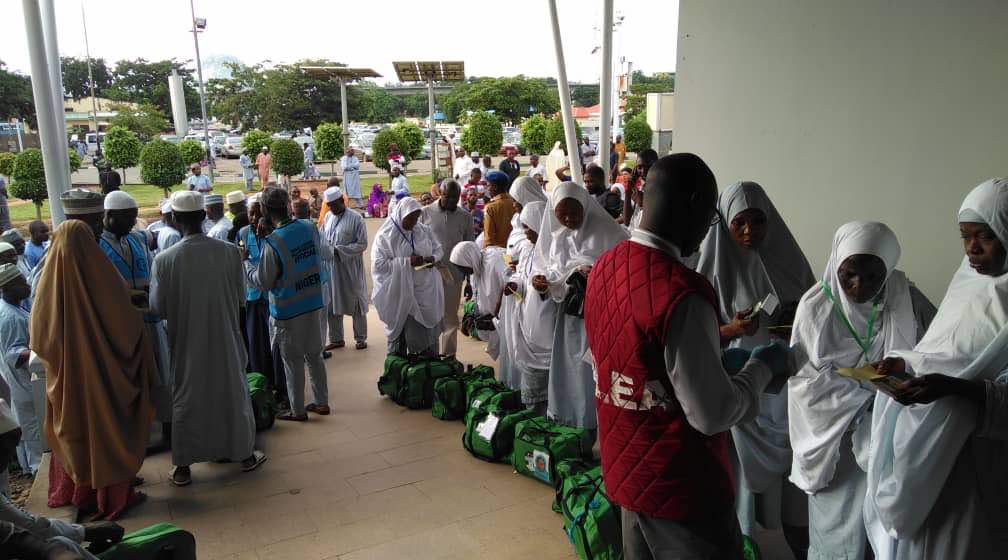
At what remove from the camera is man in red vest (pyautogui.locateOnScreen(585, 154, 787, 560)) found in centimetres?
178

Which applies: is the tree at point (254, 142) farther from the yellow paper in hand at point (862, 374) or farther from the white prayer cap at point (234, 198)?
the yellow paper in hand at point (862, 374)

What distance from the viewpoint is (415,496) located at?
4.39 metres

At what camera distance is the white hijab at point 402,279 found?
652 cm

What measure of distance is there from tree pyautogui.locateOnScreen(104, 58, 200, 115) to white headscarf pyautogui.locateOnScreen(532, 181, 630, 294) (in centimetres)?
4092

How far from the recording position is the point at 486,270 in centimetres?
653

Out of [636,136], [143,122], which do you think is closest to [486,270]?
[636,136]

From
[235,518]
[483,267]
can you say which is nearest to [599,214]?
[483,267]

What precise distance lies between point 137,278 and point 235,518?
5.96 ft

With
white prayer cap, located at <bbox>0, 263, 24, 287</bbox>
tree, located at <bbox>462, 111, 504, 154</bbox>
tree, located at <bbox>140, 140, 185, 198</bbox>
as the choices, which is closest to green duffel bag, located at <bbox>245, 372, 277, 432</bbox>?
white prayer cap, located at <bbox>0, 263, 24, 287</bbox>

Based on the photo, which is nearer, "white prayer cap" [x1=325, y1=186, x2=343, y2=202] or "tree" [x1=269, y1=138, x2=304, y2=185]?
"white prayer cap" [x1=325, y1=186, x2=343, y2=202]

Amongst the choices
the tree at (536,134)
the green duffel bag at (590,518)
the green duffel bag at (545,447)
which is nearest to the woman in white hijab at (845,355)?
the green duffel bag at (590,518)

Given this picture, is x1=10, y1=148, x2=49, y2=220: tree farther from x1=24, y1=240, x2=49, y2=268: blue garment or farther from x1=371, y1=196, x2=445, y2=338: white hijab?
x1=371, y1=196, x2=445, y2=338: white hijab

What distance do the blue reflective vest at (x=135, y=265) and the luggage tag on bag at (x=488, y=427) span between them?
2.33 m

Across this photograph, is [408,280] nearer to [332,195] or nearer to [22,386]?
[332,195]
